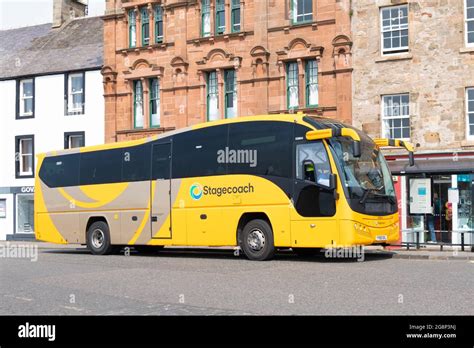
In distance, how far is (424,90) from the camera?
25.5 meters

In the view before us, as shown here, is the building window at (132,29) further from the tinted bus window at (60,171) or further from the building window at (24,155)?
the tinted bus window at (60,171)

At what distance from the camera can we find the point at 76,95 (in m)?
35.2

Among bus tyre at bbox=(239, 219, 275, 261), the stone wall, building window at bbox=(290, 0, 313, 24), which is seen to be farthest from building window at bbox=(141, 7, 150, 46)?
bus tyre at bbox=(239, 219, 275, 261)

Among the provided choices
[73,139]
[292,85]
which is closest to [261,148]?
[292,85]

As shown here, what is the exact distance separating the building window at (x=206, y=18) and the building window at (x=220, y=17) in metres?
0.42

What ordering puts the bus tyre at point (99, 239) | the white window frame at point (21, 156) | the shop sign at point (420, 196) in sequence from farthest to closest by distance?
the white window frame at point (21, 156) → the shop sign at point (420, 196) → the bus tyre at point (99, 239)

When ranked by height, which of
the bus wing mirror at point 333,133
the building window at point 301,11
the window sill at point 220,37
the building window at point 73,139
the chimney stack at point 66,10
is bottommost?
the bus wing mirror at point 333,133

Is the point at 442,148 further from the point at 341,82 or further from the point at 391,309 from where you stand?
the point at 391,309

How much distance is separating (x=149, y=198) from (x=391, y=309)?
12.7 metres

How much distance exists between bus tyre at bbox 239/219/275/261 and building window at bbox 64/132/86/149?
18283 mm

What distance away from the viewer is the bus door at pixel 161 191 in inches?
816

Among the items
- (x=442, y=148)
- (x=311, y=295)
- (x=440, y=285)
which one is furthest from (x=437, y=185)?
(x=311, y=295)
